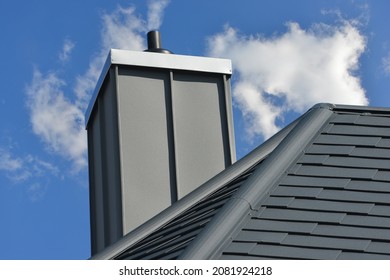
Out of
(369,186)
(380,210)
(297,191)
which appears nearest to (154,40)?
(297,191)

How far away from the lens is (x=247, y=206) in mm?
5367

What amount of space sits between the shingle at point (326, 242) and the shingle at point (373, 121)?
1.82 meters

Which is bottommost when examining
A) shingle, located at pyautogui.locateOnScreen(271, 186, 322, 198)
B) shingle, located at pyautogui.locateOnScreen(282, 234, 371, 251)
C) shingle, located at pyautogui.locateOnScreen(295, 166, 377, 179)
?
shingle, located at pyautogui.locateOnScreen(282, 234, 371, 251)

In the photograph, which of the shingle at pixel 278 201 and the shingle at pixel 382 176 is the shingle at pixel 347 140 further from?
the shingle at pixel 278 201

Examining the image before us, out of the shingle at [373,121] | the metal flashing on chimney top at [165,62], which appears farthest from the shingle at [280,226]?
the metal flashing on chimney top at [165,62]

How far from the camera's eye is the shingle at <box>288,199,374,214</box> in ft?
17.3

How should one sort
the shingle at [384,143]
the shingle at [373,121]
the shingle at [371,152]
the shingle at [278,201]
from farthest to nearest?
the shingle at [373,121]
the shingle at [384,143]
the shingle at [371,152]
the shingle at [278,201]

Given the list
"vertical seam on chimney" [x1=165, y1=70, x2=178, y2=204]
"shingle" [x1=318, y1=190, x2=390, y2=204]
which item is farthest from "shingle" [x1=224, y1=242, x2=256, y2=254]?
"vertical seam on chimney" [x1=165, y1=70, x2=178, y2=204]

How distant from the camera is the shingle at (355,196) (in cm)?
541

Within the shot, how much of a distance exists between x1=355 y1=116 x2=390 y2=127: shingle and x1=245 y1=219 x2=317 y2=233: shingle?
1705 mm

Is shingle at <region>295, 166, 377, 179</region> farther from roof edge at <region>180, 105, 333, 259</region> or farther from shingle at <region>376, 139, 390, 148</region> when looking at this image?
shingle at <region>376, 139, 390, 148</region>
